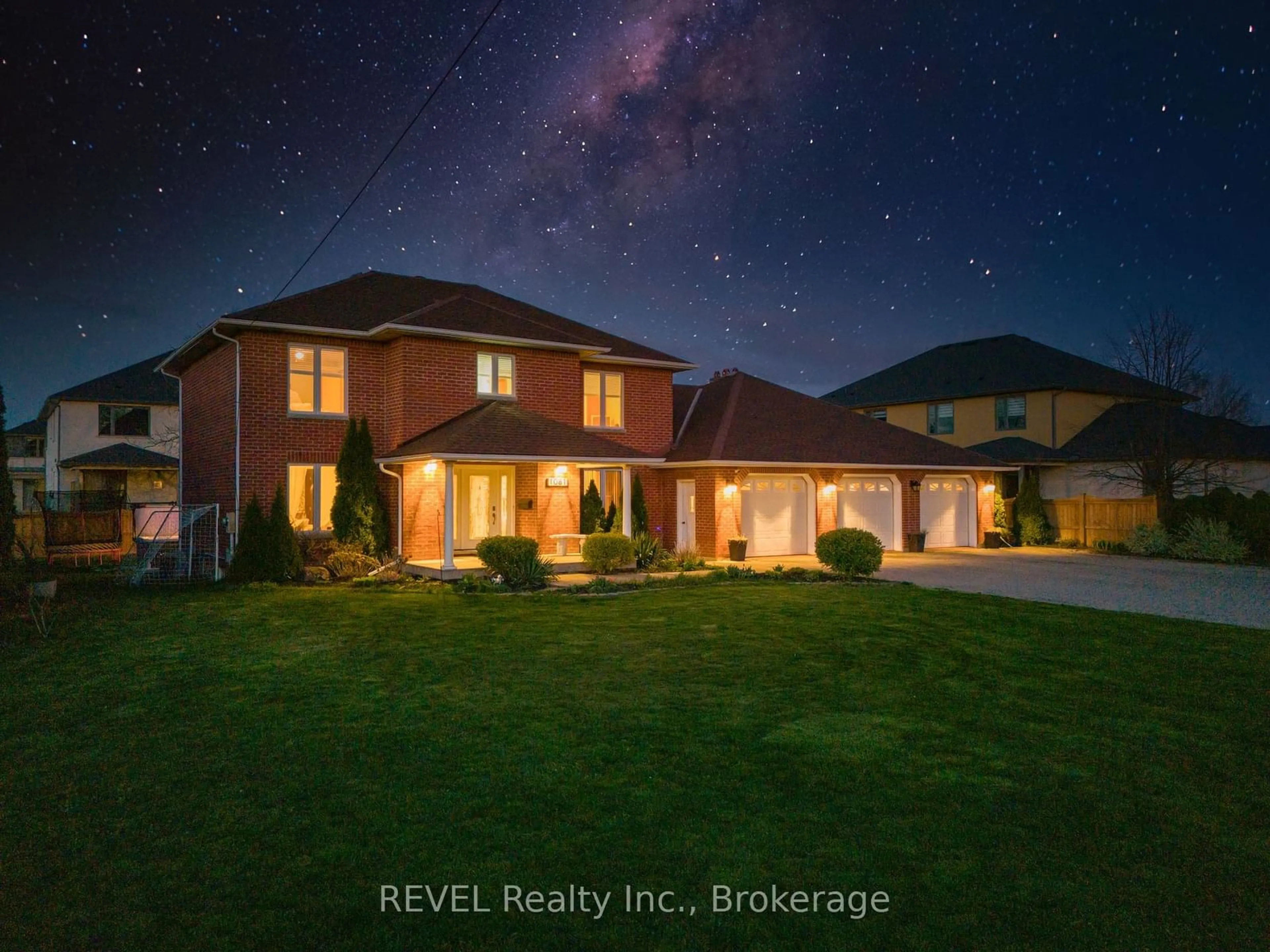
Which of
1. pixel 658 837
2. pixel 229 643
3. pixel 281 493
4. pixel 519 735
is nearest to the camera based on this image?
pixel 658 837

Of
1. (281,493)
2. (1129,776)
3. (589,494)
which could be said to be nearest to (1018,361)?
(589,494)

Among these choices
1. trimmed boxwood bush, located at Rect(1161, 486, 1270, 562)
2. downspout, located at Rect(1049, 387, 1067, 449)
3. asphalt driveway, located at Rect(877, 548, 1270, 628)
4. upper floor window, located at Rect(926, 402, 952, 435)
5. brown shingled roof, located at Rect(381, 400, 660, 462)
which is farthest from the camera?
upper floor window, located at Rect(926, 402, 952, 435)

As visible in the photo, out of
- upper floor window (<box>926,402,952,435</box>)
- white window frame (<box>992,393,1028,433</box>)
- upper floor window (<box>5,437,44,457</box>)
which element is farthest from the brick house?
upper floor window (<box>5,437,44,457</box>)

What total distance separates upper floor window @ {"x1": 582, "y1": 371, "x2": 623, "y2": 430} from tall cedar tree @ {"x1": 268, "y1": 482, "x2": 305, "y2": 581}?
8601 millimetres

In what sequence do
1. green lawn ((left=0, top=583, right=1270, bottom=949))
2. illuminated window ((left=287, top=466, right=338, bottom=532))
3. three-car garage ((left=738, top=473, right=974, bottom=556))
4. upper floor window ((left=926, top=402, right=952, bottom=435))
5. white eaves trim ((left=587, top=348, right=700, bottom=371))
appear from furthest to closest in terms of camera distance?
upper floor window ((left=926, top=402, right=952, bottom=435)) < three-car garage ((left=738, top=473, right=974, bottom=556)) < white eaves trim ((left=587, top=348, right=700, bottom=371)) < illuminated window ((left=287, top=466, right=338, bottom=532)) < green lawn ((left=0, top=583, right=1270, bottom=949))

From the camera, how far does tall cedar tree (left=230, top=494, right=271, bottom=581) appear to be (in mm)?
16812

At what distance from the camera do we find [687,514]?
2358cm

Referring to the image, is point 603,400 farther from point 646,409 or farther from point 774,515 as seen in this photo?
point 774,515

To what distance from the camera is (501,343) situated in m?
20.4

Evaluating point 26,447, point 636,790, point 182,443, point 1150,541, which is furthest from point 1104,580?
point 26,447

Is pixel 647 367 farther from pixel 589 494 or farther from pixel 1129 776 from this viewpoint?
pixel 1129 776

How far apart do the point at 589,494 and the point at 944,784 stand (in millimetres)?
16266

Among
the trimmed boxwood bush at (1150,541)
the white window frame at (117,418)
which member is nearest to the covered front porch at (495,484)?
the trimmed boxwood bush at (1150,541)

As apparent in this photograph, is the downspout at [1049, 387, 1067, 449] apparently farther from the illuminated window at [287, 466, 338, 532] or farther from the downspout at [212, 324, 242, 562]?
the downspout at [212, 324, 242, 562]
